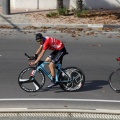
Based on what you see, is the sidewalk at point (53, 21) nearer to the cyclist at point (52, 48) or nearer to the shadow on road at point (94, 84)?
the shadow on road at point (94, 84)

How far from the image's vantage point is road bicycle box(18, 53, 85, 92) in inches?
437

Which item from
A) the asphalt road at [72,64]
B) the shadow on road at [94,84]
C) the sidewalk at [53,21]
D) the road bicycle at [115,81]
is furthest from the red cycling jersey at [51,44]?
the sidewalk at [53,21]

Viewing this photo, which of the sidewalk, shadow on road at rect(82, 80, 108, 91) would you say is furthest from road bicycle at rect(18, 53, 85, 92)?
the sidewalk

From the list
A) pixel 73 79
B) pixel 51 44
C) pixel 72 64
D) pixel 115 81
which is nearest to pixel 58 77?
pixel 73 79

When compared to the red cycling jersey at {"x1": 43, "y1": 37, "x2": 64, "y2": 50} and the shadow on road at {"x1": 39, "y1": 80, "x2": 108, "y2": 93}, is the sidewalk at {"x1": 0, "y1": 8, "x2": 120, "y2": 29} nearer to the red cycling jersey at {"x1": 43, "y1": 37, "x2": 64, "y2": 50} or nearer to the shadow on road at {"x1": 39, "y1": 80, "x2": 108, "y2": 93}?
the shadow on road at {"x1": 39, "y1": 80, "x2": 108, "y2": 93}

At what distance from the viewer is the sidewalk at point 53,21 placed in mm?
20328

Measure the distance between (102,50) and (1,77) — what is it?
4.60 metres

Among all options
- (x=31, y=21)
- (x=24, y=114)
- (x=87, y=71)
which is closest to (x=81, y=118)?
(x=24, y=114)

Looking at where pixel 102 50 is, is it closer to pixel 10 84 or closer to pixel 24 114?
pixel 10 84

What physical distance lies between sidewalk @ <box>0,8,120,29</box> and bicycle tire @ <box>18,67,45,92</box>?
9144mm

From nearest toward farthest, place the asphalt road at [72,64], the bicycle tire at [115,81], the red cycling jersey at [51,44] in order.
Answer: the asphalt road at [72,64] < the red cycling jersey at [51,44] < the bicycle tire at [115,81]

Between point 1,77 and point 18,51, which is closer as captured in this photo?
point 1,77

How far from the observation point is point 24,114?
9.34 meters

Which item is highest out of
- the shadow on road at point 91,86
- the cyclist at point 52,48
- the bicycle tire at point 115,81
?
the cyclist at point 52,48
